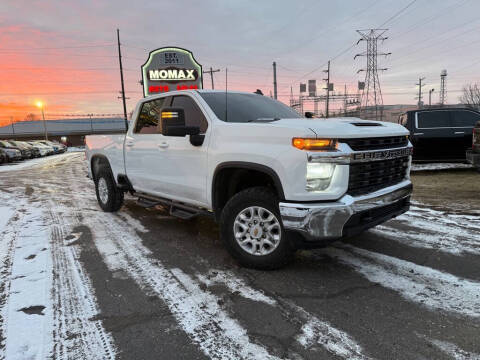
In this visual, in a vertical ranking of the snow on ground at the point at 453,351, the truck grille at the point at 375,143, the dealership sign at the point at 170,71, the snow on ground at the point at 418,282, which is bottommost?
the snow on ground at the point at 453,351

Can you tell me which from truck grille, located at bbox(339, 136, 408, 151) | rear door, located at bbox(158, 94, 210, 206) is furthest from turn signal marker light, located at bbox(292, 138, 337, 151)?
rear door, located at bbox(158, 94, 210, 206)

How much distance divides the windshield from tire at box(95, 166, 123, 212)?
2833 mm

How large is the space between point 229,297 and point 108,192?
406 centimetres

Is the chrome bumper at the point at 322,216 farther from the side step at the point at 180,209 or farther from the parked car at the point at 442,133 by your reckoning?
the parked car at the point at 442,133

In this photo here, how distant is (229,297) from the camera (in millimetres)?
2943

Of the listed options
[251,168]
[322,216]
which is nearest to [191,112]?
[251,168]

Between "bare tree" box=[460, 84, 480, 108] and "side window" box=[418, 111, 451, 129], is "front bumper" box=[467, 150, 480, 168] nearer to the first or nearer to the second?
"side window" box=[418, 111, 451, 129]

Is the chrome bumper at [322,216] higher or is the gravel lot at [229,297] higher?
the chrome bumper at [322,216]

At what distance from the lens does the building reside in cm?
8962

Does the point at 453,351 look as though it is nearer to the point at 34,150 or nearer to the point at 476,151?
the point at 476,151

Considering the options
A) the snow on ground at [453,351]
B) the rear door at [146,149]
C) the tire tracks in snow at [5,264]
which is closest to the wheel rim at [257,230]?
the snow on ground at [453,351]

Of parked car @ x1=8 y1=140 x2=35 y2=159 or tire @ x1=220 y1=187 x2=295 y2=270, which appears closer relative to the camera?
tire @ x1=220 y1=187 x2=295 y2=270

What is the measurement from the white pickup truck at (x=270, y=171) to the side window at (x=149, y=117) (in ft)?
0.11

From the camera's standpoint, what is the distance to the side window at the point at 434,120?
9586mm
